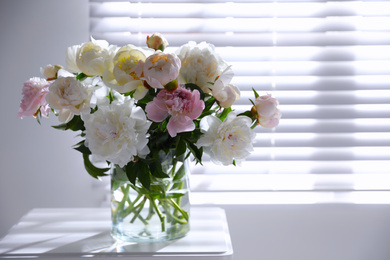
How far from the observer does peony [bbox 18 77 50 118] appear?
102 centimetres

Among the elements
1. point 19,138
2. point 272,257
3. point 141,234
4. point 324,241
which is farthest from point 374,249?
point 19,138

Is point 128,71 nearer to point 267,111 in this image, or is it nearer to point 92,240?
point 267,111

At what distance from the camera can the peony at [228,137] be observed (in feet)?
3.11

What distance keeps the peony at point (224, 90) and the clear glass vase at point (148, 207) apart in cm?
17

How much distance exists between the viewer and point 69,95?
0.94 meters

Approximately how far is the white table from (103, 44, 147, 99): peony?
0.35 m

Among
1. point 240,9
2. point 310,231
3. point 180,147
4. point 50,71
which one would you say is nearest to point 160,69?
point 180,147

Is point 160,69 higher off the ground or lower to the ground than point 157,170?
higher

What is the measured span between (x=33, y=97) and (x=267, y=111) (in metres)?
0.48

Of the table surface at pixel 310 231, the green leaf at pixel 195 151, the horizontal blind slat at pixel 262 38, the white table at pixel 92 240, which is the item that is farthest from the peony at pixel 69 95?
the table surface at pixel 310 231

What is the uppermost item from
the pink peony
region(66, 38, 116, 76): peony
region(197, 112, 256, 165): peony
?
region(66, 38, 116, 76): peony

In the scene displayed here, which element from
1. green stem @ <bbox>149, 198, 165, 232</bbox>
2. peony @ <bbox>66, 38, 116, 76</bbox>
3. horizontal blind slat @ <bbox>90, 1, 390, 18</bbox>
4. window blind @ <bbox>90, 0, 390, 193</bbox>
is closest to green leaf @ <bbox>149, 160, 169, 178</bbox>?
green stem @ <bbox>149, 198, 165, 232</bbox>

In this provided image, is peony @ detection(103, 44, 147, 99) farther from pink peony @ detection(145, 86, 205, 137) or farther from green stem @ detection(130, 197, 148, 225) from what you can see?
green stem @ detection(130, 197, 148, 225)

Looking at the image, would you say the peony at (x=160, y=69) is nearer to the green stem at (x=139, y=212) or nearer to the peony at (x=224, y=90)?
the peony at (x=224, y=90)
